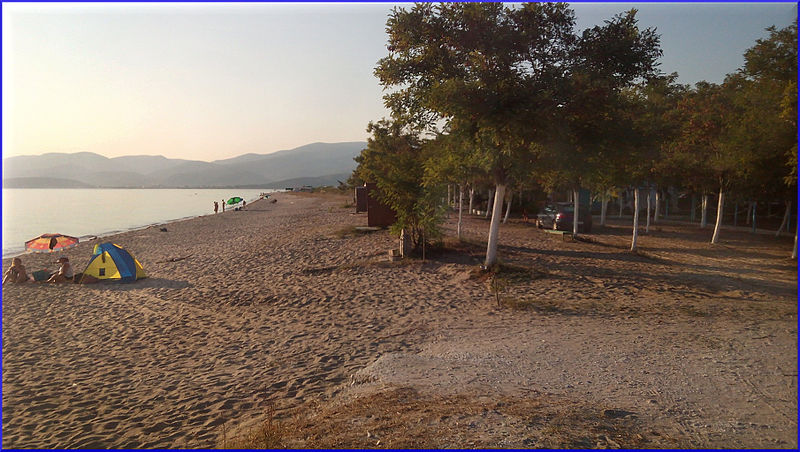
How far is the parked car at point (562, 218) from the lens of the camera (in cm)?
2238

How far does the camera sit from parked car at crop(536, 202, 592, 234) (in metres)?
22.4

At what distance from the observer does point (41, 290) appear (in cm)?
1262

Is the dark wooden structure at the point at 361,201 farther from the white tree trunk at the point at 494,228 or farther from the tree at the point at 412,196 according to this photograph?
the white tree trunk at the point at 494,228

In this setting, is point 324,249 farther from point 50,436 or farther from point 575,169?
point 50,436

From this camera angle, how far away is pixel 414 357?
21.0ft

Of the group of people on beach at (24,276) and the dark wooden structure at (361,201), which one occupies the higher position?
the dark wooden structure at (361,201)

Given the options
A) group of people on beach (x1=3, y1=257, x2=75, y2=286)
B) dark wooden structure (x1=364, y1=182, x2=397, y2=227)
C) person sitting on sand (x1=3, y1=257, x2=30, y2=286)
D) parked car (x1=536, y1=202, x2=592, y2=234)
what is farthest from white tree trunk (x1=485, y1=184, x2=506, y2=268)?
person sitting on sand (x1=3, y1=257, x2=30, y2=286)

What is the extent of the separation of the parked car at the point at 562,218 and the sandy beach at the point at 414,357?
28.1 feet

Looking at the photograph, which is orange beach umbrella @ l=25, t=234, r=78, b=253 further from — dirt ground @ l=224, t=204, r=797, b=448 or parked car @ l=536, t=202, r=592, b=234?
parked car @ l=536, t=202, r=592, b=234

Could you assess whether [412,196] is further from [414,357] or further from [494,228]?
[414,357]

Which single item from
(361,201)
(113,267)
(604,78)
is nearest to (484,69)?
(604,78)

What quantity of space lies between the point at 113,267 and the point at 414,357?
1097cm

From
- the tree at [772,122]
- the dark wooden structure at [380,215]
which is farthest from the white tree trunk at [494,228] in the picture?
the dark wooden structure at [380,215]

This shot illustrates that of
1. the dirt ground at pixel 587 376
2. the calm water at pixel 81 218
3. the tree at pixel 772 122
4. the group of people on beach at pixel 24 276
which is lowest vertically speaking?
the calm water at pixel 81 218
